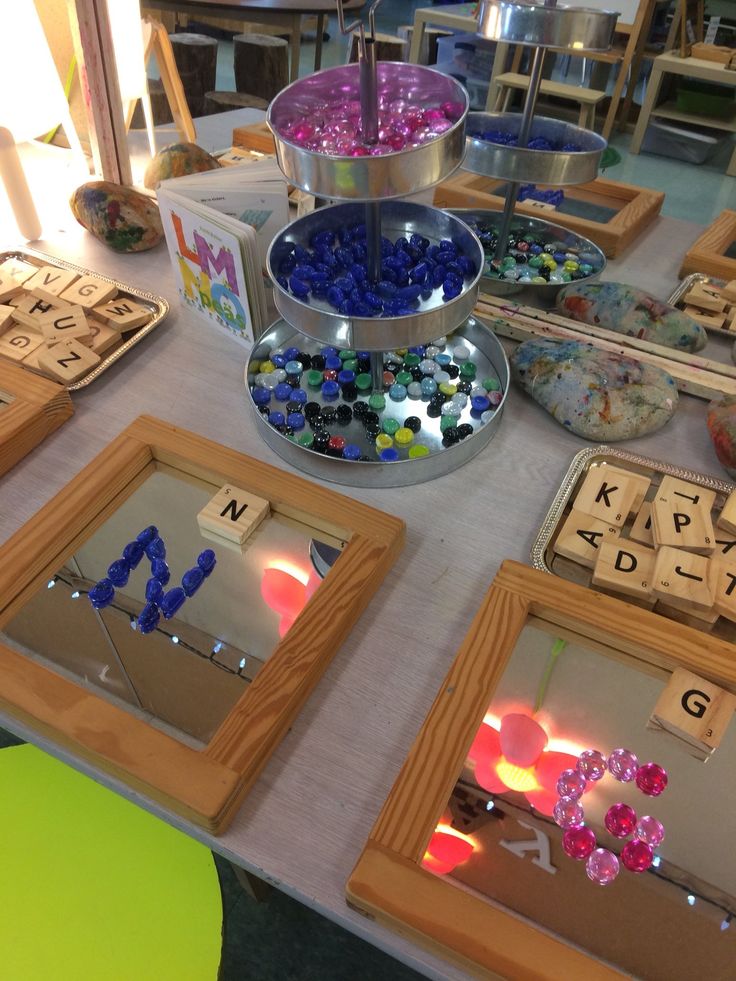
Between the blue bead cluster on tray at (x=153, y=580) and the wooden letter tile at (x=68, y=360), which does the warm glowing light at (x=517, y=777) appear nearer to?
the blue bead cluster on tray at (x=153, y=580)

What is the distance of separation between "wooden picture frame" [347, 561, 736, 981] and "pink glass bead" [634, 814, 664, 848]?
4.1 inches

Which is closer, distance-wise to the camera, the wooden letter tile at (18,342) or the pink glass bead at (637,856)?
the pink glass bead at (637,856)

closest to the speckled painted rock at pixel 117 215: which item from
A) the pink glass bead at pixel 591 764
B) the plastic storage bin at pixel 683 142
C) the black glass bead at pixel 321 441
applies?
the black glass bead at pixel 321 441

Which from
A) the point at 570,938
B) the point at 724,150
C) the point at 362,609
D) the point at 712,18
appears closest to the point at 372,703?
the point at 362,609

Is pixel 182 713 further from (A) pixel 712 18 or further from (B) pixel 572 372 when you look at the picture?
(A) pixel 712 18

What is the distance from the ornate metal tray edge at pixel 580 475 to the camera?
0.69m

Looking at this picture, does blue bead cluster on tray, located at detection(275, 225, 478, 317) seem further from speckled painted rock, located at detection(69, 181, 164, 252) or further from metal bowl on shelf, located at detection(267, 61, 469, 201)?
speckled painted rock, located at detection(69, 181, 164, 252)

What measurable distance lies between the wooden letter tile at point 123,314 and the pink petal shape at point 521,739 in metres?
0.68

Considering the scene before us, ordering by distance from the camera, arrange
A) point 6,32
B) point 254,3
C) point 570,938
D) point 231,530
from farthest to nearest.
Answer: point 254,3
point 6,32
point 231,530
point 570,938

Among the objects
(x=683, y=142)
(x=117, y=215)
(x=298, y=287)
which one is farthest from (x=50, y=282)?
(x=683, y=142)

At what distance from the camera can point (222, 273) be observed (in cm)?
86

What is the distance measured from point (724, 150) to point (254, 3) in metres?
1.94

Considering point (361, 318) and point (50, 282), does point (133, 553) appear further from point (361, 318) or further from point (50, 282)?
point (50, 282)

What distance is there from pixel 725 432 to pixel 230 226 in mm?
593
